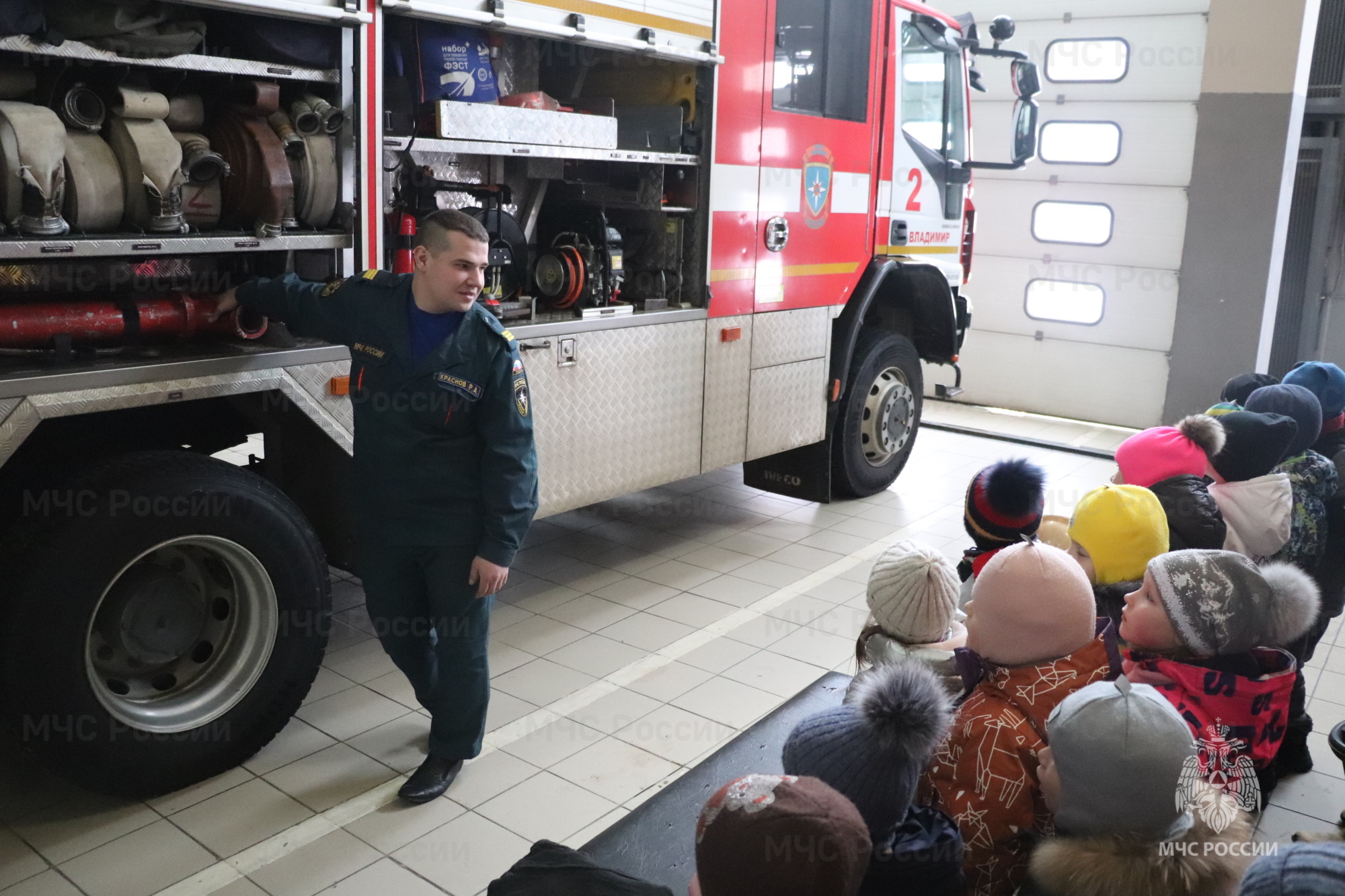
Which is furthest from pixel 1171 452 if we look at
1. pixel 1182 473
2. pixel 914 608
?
pixel 914 608

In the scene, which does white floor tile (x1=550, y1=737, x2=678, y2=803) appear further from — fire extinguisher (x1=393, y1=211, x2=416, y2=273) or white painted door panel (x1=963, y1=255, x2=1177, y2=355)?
white painted door panel (x1=963, y1=255, x2=1177, y2=355)

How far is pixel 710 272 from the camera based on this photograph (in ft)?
18.4

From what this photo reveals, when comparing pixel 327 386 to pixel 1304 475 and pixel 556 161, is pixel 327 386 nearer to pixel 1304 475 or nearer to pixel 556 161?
pixel 556 161

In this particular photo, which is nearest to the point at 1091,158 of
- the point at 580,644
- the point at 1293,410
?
the point at 1293,410

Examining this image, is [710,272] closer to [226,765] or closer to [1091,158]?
[226,765]

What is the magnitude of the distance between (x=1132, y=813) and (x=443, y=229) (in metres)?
2.39

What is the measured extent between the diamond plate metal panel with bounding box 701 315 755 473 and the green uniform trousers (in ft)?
7.80

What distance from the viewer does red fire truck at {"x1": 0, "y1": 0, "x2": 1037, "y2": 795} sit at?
10.5ft

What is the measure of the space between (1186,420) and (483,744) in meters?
2.60

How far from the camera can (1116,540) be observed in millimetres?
3029

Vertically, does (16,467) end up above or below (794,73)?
below

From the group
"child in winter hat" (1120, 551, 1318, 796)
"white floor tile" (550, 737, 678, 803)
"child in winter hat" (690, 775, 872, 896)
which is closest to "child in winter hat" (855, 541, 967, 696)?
"child in winter hat" (1120, 551, 1318, 796)

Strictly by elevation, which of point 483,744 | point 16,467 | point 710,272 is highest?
point 710,272

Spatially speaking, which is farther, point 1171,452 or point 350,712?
point 350,712
